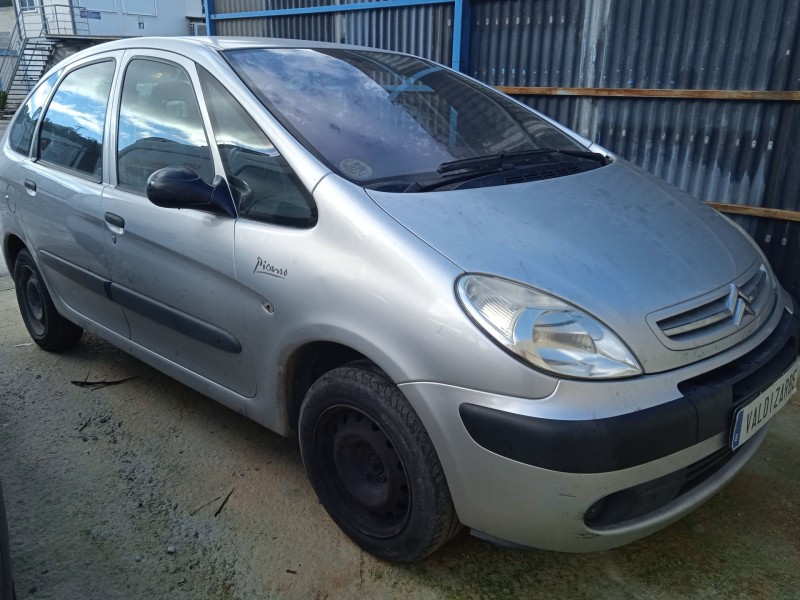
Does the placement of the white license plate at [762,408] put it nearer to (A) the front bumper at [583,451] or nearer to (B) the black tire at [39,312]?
(A) the front bumper at [583,451]

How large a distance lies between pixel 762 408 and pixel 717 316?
0.31 meters

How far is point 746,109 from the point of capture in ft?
14.2

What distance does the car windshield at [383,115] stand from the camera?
230 cm

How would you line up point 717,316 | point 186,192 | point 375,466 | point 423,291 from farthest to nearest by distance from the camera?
point 186,192 < point 375,466 < point 717,316 < point 423,291

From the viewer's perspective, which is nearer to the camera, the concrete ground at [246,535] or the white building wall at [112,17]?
the concrete ground at [246,535]

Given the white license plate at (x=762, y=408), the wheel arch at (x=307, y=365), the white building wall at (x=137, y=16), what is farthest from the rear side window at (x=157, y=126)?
the white building wall at (x=137, y=16)

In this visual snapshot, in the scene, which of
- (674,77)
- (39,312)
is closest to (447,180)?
(39,312)

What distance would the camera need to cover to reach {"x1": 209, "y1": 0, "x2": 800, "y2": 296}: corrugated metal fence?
13.9 feet

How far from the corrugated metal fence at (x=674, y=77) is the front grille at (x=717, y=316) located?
259 cm

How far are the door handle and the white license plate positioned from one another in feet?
8.01

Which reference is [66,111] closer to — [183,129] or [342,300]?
[183,129]

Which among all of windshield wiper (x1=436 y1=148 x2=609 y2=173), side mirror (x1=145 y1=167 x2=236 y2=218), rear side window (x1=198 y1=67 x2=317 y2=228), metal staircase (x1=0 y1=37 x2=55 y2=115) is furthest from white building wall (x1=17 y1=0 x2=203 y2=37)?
windshield wiper (x1=436 y1=148 x2=609 y2=173)

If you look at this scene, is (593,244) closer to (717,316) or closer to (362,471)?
(717,316)

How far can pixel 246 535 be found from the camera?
94.2 inches
